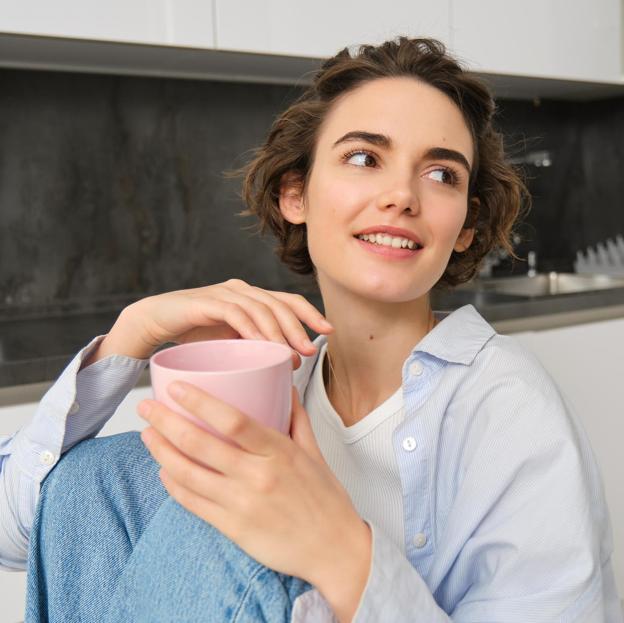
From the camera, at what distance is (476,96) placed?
1055 mm

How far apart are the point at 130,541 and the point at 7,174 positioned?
1588 mm

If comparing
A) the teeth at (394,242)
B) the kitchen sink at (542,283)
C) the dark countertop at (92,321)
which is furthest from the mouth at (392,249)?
the kitchen sink at (542,283)

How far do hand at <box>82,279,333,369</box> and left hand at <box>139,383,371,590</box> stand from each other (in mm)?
146

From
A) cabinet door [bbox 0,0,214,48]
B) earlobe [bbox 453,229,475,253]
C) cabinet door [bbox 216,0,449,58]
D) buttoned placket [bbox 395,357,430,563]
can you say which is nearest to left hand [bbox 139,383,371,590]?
buttoned placket [bbox 395,357,430,563]

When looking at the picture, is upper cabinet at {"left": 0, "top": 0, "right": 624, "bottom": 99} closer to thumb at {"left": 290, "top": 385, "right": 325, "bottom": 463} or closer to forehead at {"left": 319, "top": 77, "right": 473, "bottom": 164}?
forehead at {"left": 319, "top": 77, "right": 473, "bottom": 164}

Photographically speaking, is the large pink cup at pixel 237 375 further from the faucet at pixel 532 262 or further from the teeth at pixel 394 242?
the faucet at pixel 532 262

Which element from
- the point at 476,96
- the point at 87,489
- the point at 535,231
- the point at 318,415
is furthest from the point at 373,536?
the point at 535,231

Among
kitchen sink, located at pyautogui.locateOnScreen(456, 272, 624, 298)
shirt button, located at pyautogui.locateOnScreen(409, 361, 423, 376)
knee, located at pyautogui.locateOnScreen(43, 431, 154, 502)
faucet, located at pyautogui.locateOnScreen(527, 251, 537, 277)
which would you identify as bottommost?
kitchen sink, located at pyautogui.locateOnScreen(456, 272, 624, 298)

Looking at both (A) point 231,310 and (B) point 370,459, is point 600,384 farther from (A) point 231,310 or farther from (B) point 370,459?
(A) point 231,310

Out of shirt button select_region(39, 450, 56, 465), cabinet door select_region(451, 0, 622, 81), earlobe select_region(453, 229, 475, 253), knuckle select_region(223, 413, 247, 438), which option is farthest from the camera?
cabinet door select_region(451, 0, 622, 81)

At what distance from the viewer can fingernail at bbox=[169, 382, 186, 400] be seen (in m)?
0.47

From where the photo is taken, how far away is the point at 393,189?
2.97 ft

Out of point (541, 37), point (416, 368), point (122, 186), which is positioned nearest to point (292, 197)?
point (416, 368)

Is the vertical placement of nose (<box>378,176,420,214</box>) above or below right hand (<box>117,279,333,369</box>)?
above
